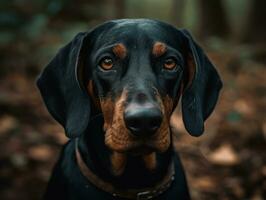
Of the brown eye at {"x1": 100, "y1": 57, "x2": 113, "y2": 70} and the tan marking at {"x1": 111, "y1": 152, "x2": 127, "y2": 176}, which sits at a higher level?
the brown eye at {"x1": 100, "y1": 57, "x2": 113, "y2": 70}

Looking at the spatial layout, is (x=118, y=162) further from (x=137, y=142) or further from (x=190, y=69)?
(x=190, y=69)

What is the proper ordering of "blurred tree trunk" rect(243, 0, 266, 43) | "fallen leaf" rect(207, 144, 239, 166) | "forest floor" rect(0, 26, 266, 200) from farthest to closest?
"blurred tree trunk" rect(243, 0, 266, 43)
"fallen leaf" rect(207, 144, 239, 166)
"forest floor" rect(0, 26, 266, 200)

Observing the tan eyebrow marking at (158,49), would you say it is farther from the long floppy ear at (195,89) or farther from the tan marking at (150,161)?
the tan marking at (150,161)

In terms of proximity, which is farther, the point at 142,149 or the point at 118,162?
the point at 118,162

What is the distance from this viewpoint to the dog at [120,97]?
424 cm

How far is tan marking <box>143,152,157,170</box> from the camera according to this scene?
453 cm

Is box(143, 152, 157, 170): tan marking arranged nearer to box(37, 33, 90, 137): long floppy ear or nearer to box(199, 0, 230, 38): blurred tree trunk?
box(37, 33, 90, 137): long floppy ear

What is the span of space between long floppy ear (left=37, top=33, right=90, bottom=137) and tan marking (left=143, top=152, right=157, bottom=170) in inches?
18.9

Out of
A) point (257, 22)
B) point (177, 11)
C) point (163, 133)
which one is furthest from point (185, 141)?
point (257, 22)

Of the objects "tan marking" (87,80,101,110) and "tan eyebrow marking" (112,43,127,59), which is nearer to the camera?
"tan eyebrow marking" (112,43,127,59)

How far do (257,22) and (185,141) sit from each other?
430 centimetres

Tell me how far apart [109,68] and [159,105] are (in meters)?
0.51

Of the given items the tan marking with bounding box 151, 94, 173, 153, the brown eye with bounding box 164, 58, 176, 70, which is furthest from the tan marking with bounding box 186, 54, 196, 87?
the tan marking with bounding box 151, 94, 173, 153

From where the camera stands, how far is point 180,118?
8141 millimetres
